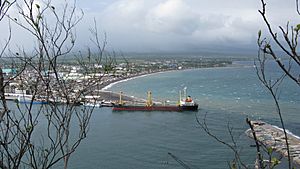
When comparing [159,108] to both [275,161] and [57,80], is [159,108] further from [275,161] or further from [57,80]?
[275,161]

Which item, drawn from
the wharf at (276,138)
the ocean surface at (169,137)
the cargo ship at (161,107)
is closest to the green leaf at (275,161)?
the ocean surface at (169,137)

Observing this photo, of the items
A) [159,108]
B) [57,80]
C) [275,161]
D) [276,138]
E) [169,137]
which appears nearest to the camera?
[275,161]

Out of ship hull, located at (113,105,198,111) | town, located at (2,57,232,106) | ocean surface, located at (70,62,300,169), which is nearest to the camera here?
town, located at (2,57,232,106)

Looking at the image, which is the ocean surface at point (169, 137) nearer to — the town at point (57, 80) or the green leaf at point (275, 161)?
the town at point (57, 80)

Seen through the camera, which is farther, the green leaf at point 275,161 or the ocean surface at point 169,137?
the ocean surface at point 169,137

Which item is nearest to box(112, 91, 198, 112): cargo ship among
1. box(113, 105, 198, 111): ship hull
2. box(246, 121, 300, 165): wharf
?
box(113, 105, 198, 111): ship hull

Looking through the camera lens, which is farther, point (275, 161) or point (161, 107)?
point (161, 107)

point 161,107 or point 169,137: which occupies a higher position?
point 161,107

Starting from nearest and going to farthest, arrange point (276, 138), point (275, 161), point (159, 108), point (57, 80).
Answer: point (275, 161)
point (57, 80)
point (276, 138)
point (159, 108)

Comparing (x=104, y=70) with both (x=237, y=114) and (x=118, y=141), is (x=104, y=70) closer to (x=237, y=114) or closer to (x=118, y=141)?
(x=118, y=141)

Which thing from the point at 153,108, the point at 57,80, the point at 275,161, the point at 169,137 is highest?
the point at 57,80

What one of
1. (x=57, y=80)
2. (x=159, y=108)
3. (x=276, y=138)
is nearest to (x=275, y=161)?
(x=57, y=80)

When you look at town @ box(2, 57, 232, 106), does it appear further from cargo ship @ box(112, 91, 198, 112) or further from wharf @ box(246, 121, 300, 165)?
cargo ship @ box(112, 91, 198, 112)
